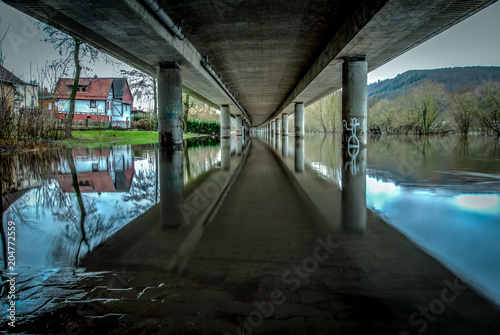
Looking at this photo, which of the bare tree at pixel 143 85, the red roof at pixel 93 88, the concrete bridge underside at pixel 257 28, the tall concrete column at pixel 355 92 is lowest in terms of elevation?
the tall concrete column at pixel 355 92

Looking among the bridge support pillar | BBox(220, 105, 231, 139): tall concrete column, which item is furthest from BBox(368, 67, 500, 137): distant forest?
BBox(220, 105, 231, 139): tall concrete column

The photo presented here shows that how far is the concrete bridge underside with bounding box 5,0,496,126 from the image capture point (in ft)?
35.7

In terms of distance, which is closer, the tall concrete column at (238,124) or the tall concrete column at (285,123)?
the tall concrete column at (285,123)

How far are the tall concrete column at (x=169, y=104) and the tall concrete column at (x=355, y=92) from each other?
9640mm

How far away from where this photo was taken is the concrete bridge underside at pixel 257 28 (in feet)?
35.7

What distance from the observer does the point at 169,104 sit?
19281mm

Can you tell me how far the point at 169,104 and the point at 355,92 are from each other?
1084 centimetres

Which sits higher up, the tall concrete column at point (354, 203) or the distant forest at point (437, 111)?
the distant forest at point (437, 111)

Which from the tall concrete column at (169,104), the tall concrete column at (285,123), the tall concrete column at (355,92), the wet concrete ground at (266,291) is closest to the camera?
the wet concrete ground at (266,291)

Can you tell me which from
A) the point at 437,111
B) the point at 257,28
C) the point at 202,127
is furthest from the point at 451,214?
the point at 202,127

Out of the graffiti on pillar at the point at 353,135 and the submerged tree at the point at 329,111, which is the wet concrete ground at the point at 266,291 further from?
the submerged tree at the point at 329,111

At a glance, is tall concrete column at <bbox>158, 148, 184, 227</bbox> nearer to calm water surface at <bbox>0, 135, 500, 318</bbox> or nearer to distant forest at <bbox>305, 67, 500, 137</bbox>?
calm water surface at <bbox>0, 135, 500, 318</bbox>

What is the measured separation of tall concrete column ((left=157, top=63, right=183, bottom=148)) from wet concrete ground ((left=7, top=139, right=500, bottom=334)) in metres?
16.8

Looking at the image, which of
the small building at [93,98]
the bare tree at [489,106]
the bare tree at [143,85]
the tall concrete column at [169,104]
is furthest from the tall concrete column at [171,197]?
the small building at [93,98]
